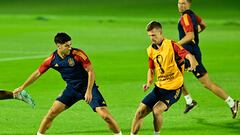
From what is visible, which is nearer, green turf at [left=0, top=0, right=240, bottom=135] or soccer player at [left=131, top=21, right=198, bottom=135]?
soccer player at [left=131, top=21, right=198, bottom=135]

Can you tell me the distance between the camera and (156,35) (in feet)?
43.2

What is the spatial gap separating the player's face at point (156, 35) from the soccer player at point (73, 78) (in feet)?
3.81

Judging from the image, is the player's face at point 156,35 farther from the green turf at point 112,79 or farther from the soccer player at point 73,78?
the green turf at point 112,79

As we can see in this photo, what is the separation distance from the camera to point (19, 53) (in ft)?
105

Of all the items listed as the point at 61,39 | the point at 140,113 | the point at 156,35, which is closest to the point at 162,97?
the point at 140,113

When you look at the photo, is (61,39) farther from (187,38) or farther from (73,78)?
(187,38)

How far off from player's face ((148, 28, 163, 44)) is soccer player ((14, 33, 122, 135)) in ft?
3.81

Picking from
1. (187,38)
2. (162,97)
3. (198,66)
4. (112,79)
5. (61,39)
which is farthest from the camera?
(112,79)

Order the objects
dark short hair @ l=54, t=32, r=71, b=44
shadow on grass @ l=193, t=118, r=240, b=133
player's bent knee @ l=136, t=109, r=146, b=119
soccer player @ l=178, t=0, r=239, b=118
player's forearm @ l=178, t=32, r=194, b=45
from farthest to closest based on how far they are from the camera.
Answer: soccer player @ l=178, t=0, r=239, b=118
player's forearm @ l=178, t=32, r=194, b=45
shadow on grass @ l=193, t=118, r=240, b=133
player's bent knee @ l=136, t=109, r=146, b=119
dark short hair @ l=54, t=32, r=71, b=44

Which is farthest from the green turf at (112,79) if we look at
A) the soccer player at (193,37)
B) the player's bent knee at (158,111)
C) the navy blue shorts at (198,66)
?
the player's bent knee at (158,111)

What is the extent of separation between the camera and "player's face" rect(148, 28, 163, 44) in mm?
13116

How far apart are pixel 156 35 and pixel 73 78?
1.65m

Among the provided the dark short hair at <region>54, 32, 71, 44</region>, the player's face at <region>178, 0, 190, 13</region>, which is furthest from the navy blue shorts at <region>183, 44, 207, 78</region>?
the dark short hair at <region>54, 32, 71, 44</region>

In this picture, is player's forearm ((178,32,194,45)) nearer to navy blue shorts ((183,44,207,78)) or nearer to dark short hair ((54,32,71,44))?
navy blue shorts ((183,44,207,78))
